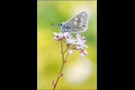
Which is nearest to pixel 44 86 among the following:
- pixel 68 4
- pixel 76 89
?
pixel 76 89

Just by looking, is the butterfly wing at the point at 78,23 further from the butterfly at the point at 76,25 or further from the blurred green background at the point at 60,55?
the blurred green background at the point at 60,55

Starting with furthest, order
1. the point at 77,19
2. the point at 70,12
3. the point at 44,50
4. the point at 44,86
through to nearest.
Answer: the point at 70,12, the point at 44,50, the point at 44,86, the point at 77,19

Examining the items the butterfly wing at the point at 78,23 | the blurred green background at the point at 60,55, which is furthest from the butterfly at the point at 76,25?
the blurred green background at the point at 60,55

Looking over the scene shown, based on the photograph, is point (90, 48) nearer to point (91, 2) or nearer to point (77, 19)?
point (91, 2)

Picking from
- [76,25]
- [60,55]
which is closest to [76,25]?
[76,25]

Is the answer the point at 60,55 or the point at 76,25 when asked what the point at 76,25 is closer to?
the point at 76,25

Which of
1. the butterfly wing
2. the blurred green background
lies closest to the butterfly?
the butterfly wing

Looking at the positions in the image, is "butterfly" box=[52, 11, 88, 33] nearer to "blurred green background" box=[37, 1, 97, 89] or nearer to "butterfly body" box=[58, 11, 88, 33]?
"butterfly body" box=[58, 11, 88, 33]

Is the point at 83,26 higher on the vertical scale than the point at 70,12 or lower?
lower
